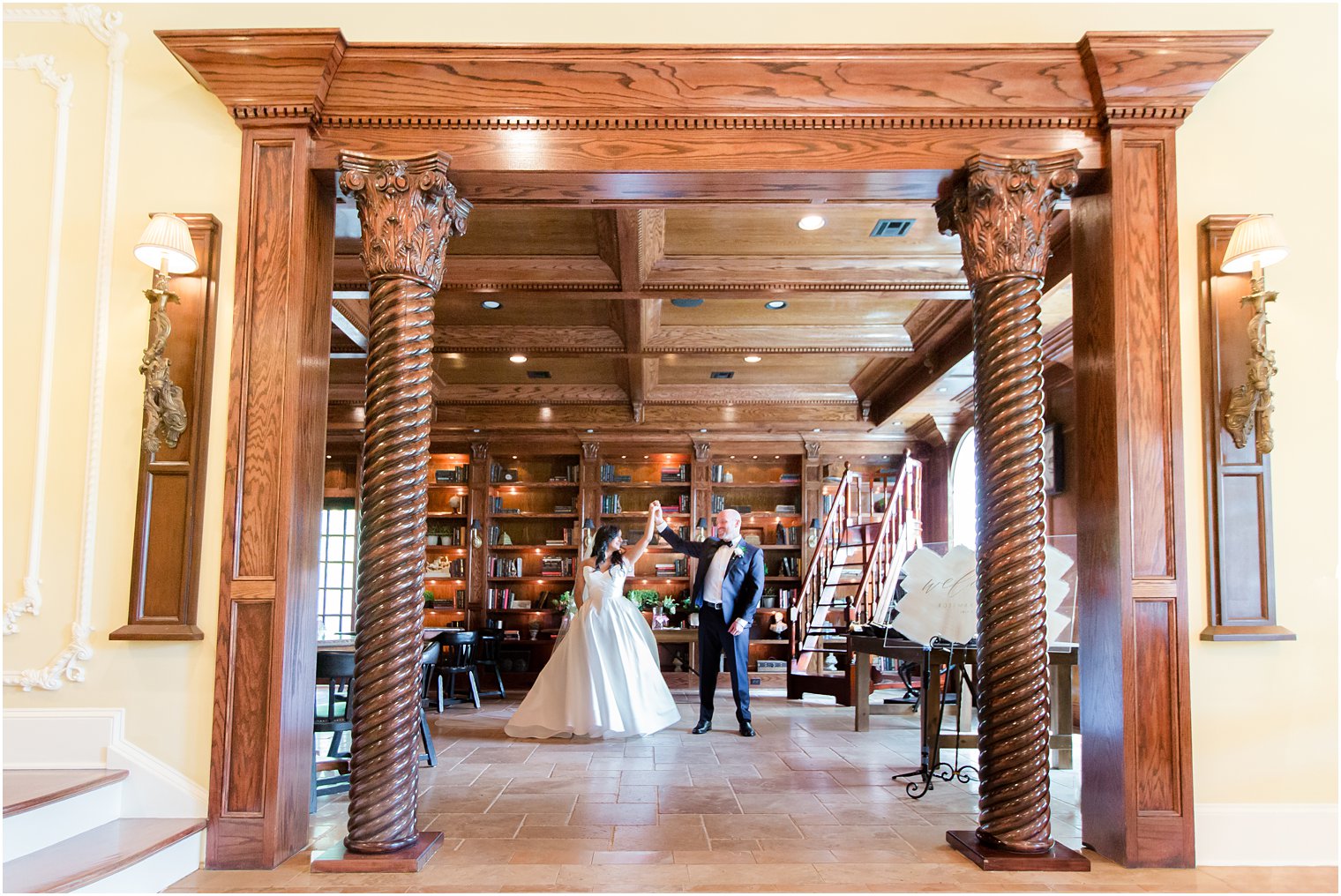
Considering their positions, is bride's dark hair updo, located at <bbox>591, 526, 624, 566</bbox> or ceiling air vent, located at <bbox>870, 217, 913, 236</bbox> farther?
bride's dark hair updo, located at <bbox>591, 526, 624, 566</bbox>

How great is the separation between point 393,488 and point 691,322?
499 centimetres

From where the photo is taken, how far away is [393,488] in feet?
12.7

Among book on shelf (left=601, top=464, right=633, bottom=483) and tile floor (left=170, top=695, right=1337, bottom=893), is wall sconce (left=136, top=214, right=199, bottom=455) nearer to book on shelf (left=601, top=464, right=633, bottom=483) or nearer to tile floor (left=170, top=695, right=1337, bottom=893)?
tile floor (left=170, top=695, right=1337, bottom=893)

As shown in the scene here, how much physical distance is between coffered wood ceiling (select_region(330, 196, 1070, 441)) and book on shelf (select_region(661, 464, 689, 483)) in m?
0.74

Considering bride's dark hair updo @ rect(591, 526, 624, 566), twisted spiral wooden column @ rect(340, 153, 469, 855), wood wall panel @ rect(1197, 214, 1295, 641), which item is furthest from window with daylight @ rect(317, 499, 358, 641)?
wood wall panel @ rect(1197, 214, 1295, 641)

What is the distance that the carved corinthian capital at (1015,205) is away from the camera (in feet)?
13.1

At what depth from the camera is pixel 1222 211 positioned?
4113 millimetres

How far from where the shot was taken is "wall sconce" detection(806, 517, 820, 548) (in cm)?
1238

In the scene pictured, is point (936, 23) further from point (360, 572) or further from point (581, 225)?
point (360, 572)

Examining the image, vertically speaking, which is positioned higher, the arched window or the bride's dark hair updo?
the arched window

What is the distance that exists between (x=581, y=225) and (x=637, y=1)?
2.02m

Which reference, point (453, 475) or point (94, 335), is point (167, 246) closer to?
point (94, 335)

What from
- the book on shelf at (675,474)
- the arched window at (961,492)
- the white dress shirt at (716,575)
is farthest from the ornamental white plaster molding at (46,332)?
the arched window at (961,492)

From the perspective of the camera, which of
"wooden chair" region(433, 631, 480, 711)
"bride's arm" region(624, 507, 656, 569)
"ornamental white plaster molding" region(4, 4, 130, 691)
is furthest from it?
"wooden chair" region(433, 631, 480, 711)
